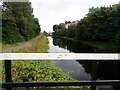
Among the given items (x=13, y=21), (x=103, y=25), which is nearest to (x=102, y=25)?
(x=103, y=25)

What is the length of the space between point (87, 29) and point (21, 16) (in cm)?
1054

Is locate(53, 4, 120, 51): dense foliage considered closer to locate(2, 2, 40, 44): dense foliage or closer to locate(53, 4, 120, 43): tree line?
locate(53, 4, 120, 43): tree line

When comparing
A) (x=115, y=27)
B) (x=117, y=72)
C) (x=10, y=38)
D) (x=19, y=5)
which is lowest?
(x=117, y=72)

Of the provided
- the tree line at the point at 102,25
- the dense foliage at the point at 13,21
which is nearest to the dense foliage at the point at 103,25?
the tree line at the point at 102,25

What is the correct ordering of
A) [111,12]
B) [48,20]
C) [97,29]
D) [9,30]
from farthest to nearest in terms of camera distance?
1. [97,29]
2. [111,12]
3. [9,30]
4. [48,20]

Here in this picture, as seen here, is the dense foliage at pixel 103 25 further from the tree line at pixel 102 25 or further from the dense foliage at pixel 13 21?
the dense foliage at pixel 13 21

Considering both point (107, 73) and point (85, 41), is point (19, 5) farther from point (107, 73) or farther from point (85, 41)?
point (85, 41)

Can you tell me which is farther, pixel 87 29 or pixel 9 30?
pixel 87 29

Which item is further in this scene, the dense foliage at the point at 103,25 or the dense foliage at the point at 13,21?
the dense foliage at the point at 103,25

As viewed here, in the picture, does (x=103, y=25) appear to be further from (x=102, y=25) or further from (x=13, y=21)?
(x=13, y=21)

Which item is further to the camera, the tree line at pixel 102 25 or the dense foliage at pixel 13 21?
the tree line at pixel 102 25

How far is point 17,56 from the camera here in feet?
3.52

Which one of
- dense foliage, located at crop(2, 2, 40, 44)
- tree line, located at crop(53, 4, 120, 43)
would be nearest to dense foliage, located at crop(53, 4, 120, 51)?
tree line, located at crop(53, 4, 120, 43)

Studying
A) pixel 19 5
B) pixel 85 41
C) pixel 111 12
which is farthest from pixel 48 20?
pixel 85 41
